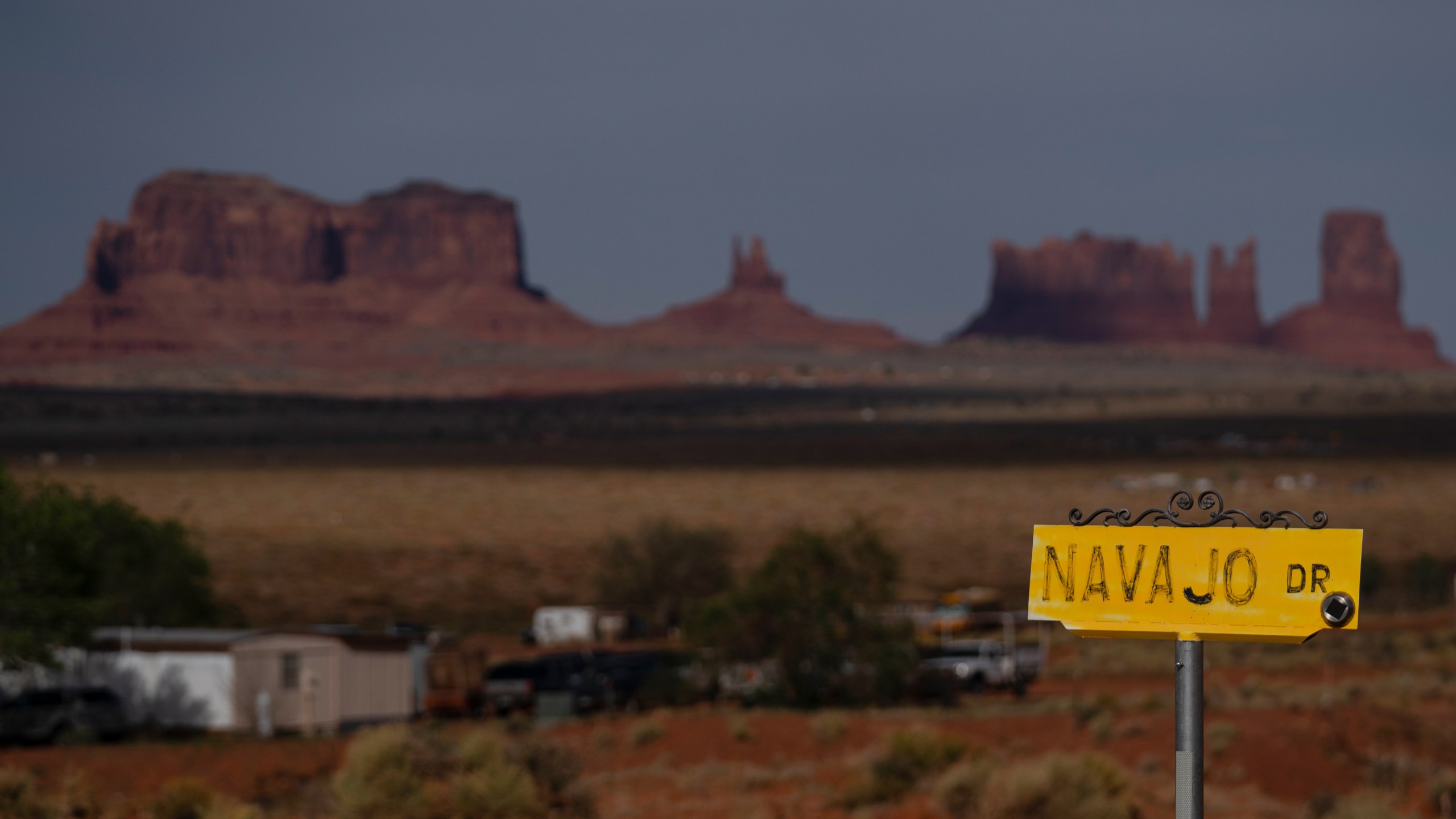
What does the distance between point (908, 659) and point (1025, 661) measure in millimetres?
5734

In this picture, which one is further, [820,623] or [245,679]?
[820,623]

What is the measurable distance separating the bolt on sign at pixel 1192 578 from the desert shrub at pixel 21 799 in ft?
45.6

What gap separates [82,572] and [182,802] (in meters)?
14.6

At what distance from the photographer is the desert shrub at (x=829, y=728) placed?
75.3ft

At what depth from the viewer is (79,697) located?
25.3 meters

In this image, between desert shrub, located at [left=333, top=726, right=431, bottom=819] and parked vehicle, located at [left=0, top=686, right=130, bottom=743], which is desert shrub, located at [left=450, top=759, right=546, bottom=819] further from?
parked vehicle, located at [left=0, top=686, right=130, bottom=743]

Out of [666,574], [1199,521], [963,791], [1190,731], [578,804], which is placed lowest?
[578,804]

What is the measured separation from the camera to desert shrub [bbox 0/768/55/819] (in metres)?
15.9

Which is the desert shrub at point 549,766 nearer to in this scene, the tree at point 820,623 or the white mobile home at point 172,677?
the white mobile home at point 172,677

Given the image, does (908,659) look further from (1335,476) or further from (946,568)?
(1335,476)

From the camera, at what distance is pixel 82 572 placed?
30.3 m

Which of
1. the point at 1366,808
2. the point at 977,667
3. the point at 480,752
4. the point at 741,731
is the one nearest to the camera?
the point at 1366,808

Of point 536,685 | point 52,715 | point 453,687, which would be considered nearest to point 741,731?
point 536,685

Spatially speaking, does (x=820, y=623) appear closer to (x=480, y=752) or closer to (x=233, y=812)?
(x=480, y=752)
